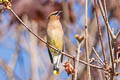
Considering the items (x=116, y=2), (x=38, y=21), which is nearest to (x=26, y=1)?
(x=38, y=21)

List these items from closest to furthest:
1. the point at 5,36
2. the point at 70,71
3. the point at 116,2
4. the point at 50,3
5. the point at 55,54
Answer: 1. the point at 70,71
2. the point at 55,54
3. the point at 116,2
4. the point at 50,3
5. the point at 5,36

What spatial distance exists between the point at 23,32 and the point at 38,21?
0.27 meters

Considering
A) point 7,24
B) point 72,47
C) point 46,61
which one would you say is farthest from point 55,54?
point 7,24

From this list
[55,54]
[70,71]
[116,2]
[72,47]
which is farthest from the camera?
[116,2]

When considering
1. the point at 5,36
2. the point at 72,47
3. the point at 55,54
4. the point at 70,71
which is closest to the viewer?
the point at 70,71

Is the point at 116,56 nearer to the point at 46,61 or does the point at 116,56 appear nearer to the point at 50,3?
the point at 46,61

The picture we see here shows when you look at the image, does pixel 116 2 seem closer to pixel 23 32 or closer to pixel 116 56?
pixel 23 32

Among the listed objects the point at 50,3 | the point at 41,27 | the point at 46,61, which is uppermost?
the point at 50,3

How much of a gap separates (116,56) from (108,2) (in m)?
2.24

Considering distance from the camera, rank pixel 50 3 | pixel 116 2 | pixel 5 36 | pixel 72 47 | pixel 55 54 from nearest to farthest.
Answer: pixel 55 54 < pixel 72 47 < pixel 116 2 < pixel 50 3 < pixel 5 36

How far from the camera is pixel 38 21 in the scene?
4.66m

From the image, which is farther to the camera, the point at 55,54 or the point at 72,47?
the point at 72,47

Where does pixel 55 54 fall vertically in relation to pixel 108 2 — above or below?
below

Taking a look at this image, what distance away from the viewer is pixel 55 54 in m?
3.67
